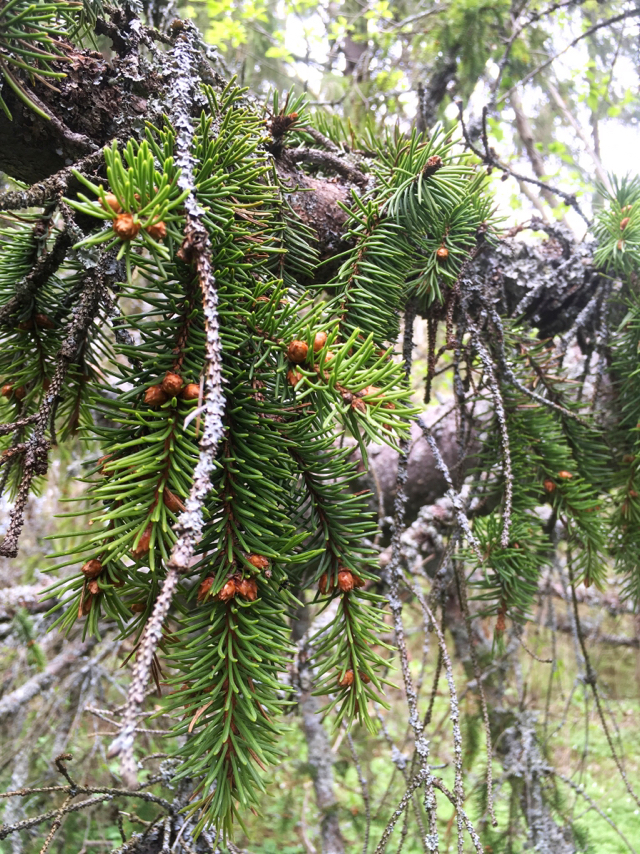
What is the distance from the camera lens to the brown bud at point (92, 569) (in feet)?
1.43

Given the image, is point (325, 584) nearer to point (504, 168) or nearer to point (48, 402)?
point (48, 402)

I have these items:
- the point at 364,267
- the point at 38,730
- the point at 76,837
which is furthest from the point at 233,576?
the point at 76,837

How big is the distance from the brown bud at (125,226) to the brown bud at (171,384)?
120 mm

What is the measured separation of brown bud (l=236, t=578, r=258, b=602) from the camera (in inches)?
17.2

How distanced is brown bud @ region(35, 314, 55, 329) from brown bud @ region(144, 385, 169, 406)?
0.29 m

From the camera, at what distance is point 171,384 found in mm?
434

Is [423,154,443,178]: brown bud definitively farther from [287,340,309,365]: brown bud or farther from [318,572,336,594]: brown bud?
[318,572,336,594]: brown bud

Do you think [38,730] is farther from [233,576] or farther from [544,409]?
[544,409]

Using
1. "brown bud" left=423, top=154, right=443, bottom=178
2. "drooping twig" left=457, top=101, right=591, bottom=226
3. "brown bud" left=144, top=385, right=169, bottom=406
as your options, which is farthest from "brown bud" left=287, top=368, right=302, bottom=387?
"drooping twig" left=457, top=101, right=591, bottom=226

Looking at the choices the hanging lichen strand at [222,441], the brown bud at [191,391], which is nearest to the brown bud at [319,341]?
the hanging lichen strand at [222,441]

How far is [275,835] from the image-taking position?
8.85 feet

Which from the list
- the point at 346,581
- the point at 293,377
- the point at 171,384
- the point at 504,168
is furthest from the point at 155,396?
the point at 504,168

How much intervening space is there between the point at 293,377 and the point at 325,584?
0.74 feet

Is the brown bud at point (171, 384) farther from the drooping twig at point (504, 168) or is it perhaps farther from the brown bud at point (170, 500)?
the drooping twig at point (504, 168)
